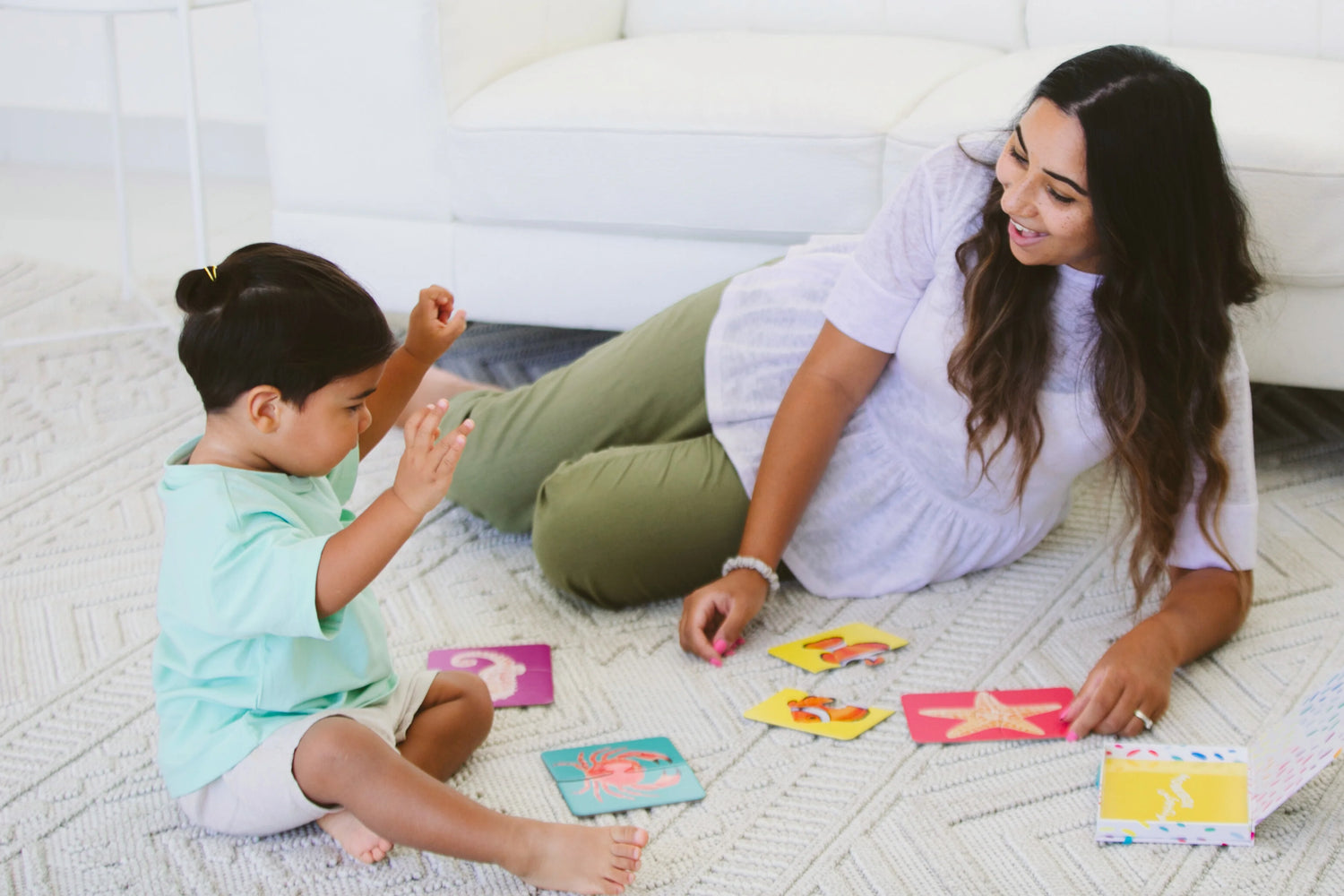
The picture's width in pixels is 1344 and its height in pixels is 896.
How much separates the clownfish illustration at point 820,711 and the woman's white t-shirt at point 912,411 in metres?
0.24

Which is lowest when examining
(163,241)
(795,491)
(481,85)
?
(163,241)

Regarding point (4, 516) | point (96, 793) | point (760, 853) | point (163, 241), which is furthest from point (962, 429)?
point (163, 241)

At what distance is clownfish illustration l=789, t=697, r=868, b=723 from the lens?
135cm

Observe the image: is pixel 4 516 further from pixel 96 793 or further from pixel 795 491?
pixel 795 491

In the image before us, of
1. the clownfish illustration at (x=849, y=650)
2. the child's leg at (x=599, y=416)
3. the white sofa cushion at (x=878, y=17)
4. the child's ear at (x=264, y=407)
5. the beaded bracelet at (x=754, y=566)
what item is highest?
the white sofa cushion at (x=878, y=17)

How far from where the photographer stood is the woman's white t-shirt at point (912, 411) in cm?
139

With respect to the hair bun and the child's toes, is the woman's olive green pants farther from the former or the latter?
the hair bun

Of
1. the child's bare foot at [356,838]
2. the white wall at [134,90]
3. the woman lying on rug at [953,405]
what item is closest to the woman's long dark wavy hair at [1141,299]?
the woman lying on rug at [953,405]

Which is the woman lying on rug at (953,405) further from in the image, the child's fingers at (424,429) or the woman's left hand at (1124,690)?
the child's fingers at (424,429)

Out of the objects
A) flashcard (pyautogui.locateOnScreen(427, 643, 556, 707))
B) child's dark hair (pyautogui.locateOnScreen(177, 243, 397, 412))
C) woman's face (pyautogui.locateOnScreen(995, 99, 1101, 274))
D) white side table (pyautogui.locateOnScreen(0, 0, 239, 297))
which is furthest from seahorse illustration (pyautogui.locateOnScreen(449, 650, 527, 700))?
white side table (pyautogui.locateOnScreen(0, 0, 239, 297))

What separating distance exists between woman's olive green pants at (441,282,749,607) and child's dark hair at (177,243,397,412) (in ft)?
1.65

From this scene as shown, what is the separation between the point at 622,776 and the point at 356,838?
0.25 metres

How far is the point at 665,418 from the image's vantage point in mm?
1655

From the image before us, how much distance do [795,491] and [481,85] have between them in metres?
0.89
